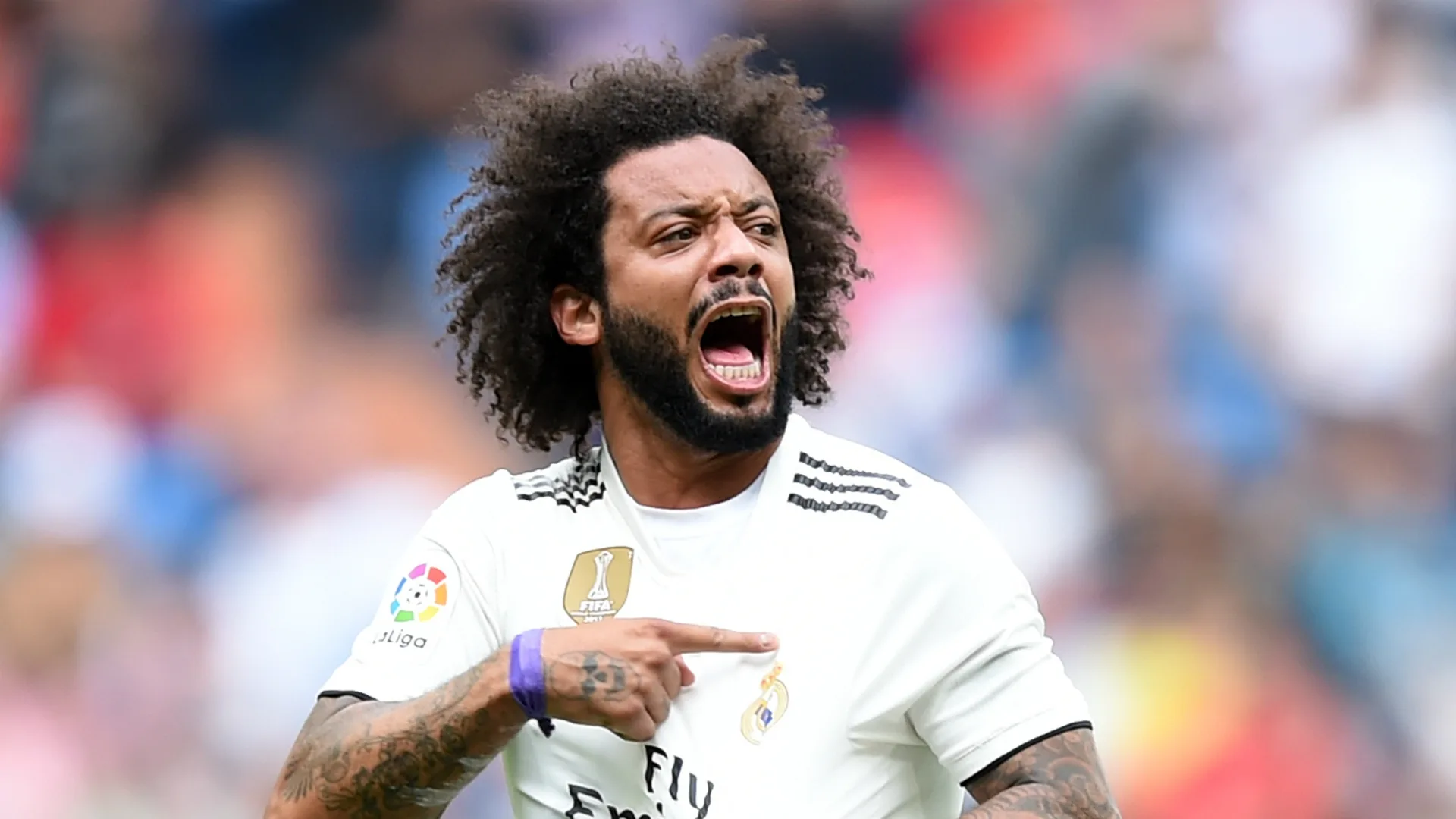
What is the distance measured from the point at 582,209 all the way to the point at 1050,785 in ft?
5.20

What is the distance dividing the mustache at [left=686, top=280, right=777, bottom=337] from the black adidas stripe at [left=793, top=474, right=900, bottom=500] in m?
0.33

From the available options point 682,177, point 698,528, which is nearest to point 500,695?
point 698,528

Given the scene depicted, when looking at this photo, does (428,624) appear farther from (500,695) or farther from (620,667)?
(620,667)

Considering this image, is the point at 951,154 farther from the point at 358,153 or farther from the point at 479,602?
the point at 479,602

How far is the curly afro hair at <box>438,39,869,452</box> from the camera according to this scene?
11.8 feet

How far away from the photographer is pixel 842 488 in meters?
3.14

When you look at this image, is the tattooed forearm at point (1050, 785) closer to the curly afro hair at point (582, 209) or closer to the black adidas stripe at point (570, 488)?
the black adidas stripe at point (570, 488)

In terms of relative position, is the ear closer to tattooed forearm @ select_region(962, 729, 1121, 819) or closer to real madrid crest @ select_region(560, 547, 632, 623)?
real madrid crest @ select_region(560, 547, 632, 623)

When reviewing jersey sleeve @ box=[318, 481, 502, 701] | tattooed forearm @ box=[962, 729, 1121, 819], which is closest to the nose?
jersey sleeve @ box=[318, 481, 502, 701]

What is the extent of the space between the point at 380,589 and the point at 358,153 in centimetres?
180

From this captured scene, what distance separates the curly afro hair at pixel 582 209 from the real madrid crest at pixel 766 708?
3.18 feet

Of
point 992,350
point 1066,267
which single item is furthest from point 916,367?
point 1066,267

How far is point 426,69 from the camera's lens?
21.9ft

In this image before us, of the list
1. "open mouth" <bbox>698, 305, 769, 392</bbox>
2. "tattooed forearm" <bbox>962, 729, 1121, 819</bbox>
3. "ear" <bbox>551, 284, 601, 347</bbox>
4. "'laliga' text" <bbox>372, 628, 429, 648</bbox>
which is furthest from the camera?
"ear" <bbox>551, 284, 601, 347</bbox>
